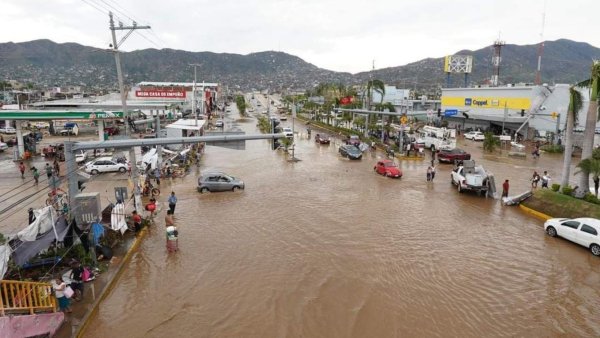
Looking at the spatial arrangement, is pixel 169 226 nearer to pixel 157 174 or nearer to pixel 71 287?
pixel 71 287

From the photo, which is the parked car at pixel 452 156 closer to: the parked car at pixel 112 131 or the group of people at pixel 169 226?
the group of people at pixel 169 226

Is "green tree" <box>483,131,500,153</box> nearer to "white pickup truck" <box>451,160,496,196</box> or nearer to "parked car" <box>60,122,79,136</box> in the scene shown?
"white pickup truck" <box>451,160,496,196</box>

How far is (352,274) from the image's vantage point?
1359cm

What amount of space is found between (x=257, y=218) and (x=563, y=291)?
1292cm

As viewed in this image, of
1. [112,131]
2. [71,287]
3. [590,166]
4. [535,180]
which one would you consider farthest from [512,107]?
[71,287]

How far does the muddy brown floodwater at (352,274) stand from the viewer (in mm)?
10703

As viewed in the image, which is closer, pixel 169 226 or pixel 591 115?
pixel 169 226

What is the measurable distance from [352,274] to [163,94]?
55424 mm

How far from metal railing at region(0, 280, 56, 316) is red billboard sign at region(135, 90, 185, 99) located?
5371 centimetres

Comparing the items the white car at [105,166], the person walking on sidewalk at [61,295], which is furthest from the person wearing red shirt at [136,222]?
the white car at [105,166]

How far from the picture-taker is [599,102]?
849 inches

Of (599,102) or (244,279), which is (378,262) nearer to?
(244,279)

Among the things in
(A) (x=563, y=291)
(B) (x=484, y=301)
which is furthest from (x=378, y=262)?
(A) (x=563, y=291)

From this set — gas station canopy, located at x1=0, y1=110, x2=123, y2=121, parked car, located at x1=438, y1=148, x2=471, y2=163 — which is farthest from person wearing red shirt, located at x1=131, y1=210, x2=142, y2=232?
parked car, located at x1=438, y1=148, x2=471, y2=163
